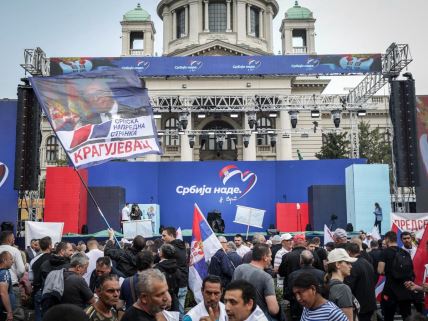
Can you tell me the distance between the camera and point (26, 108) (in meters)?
19.1

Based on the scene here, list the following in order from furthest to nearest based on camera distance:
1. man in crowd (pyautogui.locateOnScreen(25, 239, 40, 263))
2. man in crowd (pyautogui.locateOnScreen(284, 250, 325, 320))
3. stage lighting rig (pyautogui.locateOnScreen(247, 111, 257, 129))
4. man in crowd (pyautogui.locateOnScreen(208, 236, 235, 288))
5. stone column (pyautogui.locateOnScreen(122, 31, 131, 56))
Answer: stone column (pyautogui.locateOnScreen(122, 31, 131, 56))
stage lighting rig (pyautogui.locateOnScreen(247, 111, 257, 129))
man in crowd (pyautogui.locateOnScreen(25, 239, 40, 263))
man in crowd (pyautogui.locateOnScreen(208, 236, 235, 288))
man in crowd (pyautogui.locateOnScreen(284, 250, 325, 320))

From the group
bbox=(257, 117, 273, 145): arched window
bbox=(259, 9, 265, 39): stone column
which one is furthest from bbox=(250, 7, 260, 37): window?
bbox=(257, 117, 273, 145): arched window

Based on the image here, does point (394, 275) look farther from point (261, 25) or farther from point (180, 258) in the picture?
point (261, 25)

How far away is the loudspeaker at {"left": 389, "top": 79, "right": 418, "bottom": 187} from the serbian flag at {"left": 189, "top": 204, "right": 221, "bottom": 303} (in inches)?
536

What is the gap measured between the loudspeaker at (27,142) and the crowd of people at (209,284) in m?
9.54

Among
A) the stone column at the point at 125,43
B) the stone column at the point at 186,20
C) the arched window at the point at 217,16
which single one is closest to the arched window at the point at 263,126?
the arched window at the point at 217,16

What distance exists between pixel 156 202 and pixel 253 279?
24.1 metres

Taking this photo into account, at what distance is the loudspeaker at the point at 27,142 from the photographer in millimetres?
18625

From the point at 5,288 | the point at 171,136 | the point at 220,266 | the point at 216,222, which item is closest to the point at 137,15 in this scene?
the point at 171,136

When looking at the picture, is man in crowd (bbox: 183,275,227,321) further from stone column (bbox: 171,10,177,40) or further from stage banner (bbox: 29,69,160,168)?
stone column (bbox: 171,10,177,40)

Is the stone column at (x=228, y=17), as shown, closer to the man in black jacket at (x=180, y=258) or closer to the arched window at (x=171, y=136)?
the arched window at (x=171, y=136)

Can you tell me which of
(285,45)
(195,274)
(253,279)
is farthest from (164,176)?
(285,45)

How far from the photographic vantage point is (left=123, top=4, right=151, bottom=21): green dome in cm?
5776

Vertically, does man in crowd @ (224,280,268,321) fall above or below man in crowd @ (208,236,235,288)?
above
